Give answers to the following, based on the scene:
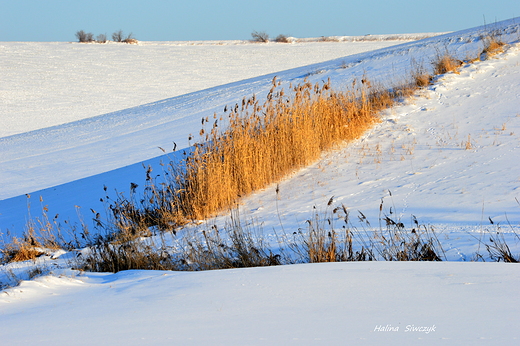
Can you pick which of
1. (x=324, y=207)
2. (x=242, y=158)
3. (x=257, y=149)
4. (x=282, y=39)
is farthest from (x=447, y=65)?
(x=282, y=39)

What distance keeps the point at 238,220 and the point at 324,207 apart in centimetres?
115

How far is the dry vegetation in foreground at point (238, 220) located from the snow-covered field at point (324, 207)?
0.82 feet

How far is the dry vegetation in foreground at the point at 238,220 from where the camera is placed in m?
3.88

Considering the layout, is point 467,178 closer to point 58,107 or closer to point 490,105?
point 490,105

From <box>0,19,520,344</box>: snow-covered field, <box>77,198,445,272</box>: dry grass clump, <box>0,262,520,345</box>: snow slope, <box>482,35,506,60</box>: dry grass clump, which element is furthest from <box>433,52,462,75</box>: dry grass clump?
<box>0,262,520,345</box>: snow slope

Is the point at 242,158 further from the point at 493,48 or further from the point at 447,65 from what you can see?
the point at 493,48

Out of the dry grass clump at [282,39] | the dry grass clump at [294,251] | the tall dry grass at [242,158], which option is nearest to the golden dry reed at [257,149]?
the tall dry grass at [242,158]

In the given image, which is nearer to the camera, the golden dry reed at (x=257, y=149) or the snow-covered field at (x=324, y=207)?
Answer: the snow-covered field at (x=324, y=207)

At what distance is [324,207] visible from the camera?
5359 mm

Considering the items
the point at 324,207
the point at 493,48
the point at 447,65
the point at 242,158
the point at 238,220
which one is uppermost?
the point at 493,48

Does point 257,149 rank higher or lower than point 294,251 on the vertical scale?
higher

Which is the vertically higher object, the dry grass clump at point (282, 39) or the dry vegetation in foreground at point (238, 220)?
the dry grass clump at point (282, 39)

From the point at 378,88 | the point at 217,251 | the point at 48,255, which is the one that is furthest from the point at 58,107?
the point at 217,251

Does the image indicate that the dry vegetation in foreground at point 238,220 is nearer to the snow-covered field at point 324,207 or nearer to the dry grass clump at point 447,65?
the snow-covered field at point 324,207
